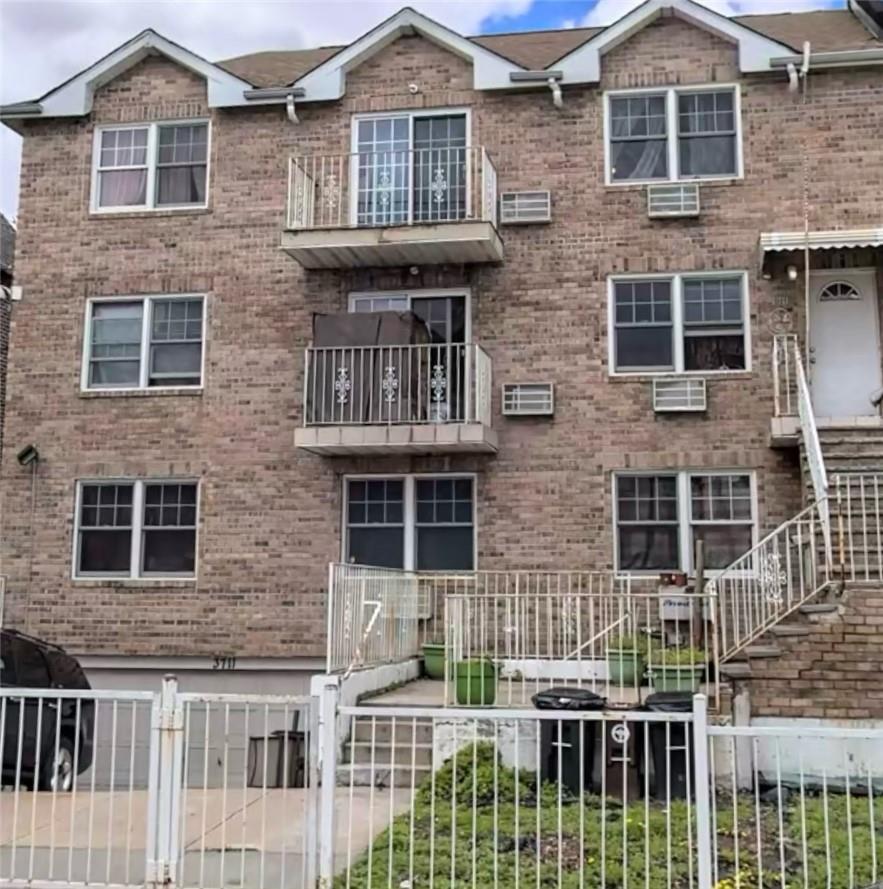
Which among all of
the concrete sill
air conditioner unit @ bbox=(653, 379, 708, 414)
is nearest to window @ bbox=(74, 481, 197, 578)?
the concrete sill

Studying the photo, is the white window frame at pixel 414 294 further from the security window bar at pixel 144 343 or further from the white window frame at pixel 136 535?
the white window frame at pixel 136 535

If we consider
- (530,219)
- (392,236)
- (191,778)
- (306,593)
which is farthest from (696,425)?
(191,778)

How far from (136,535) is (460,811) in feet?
26.4

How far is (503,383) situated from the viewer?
1413 centimetres

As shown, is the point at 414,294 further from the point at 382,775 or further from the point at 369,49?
the point at 382,775

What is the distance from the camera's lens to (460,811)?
27.0 ft

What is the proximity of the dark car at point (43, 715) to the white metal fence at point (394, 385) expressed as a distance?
443 cm

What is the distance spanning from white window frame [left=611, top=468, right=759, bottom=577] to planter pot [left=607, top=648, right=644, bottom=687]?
6.75ft

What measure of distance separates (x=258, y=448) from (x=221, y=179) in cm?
412

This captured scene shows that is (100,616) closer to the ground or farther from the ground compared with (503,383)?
closer to the ground

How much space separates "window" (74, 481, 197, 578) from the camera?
14.6 metres

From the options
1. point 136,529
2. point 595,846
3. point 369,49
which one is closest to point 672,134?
point 369,49

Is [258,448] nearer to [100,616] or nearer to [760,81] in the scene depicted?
[100,616]

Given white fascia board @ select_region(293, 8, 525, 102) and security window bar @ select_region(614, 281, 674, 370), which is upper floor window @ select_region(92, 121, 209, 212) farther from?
security window bar @ select_region(614, 281, 674, 370)
